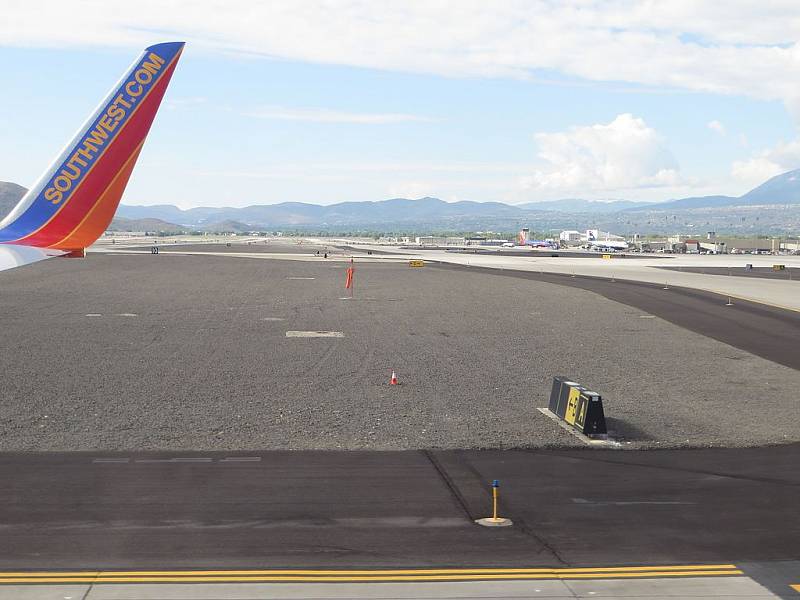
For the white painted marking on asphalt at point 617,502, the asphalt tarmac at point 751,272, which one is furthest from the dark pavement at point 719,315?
the asphalt tarmac at point 751,272

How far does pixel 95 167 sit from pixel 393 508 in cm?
739

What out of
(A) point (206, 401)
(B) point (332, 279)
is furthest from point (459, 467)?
(B) point (332, 279)

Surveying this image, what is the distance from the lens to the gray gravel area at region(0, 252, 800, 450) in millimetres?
20375

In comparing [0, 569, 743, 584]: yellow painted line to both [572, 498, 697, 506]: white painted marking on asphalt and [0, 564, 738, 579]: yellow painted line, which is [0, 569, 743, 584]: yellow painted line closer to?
[0, 564, 738, 579]: yellow painted line

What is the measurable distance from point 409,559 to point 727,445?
1051 centimetres

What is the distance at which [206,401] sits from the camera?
2364 cm

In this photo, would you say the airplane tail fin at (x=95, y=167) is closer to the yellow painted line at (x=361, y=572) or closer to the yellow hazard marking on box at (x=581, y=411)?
the yellow painted line at (x=361, y=572)

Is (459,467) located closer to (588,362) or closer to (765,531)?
(765,531)

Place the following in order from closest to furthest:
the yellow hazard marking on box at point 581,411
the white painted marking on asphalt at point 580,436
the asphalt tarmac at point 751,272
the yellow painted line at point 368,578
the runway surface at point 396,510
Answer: the yellow painted line at point 368,578 < the runway surface at point 396,510 < the white painted marking on asphalt at point 580,436 < the yellow hazard marking on box at point 581,411 < the asphalt tarmac at point 751,272

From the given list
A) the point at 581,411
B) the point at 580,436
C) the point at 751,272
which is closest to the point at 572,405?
the point at 581,411

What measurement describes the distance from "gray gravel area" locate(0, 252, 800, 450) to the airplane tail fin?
8.15 m

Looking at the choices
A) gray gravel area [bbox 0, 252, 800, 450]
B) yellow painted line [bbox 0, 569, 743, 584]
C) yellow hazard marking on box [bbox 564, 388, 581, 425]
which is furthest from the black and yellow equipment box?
yellow painted line [bbox 0, 569, 743, 584]

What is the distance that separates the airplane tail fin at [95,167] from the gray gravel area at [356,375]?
26.7 ft

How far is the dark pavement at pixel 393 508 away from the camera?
12.3 metres
